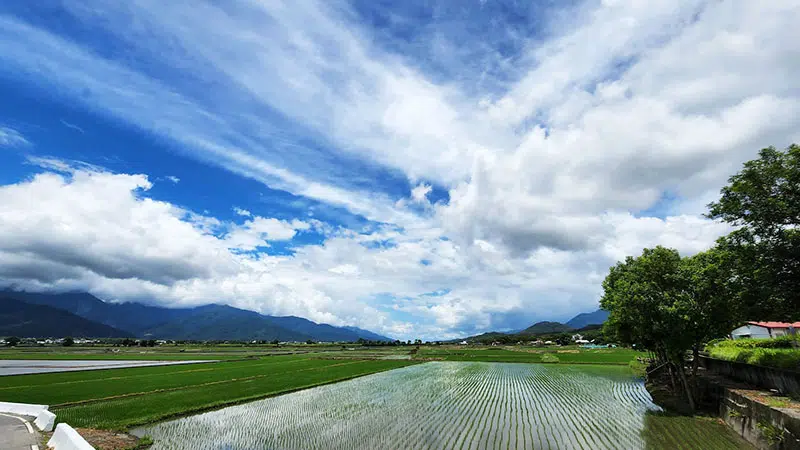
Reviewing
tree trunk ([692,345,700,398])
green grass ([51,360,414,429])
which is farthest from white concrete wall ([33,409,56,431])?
tree trunk ([692,345,700,398])

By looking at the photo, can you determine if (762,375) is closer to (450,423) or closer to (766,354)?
(766,354)

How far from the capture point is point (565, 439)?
16.0 meters

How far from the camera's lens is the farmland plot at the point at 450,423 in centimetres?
1569

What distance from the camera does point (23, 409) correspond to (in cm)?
2023

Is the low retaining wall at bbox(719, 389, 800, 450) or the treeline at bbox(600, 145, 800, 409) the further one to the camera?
the treeline at bbox(600, 145, 800, 409)

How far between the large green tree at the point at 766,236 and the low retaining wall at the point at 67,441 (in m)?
26.7

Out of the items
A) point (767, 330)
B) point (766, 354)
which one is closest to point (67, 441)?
point (766, 354)

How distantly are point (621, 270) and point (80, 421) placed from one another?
35.9 meters

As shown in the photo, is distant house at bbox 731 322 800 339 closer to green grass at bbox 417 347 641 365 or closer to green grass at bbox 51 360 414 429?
green grass at bbox 417 347 641 365

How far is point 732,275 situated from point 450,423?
1604 centimetres

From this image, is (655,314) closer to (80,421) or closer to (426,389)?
(426,389)

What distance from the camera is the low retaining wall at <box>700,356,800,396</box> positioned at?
50.2 feet

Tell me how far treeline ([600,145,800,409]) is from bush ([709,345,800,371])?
5.68ft

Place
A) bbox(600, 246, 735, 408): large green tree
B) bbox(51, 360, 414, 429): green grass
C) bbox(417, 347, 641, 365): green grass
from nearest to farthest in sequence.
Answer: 1. bbox(600, 246, 735, 408): large green tree
2. bbox(51, 360, 414, 429): green grass
3. bbox(417, 347, 641, 365): green grass
